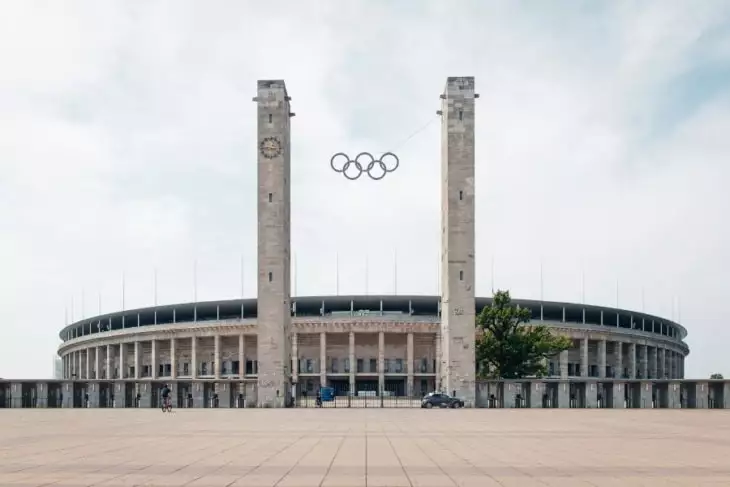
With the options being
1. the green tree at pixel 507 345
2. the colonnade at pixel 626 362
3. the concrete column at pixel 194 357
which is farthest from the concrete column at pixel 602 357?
the concrete column at pixel 194 357

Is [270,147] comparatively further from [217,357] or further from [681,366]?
[681,366]

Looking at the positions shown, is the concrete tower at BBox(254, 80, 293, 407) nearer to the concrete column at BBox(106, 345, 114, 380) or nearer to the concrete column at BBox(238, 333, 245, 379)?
the concrete column at BBox(238, 333, 245, 379)

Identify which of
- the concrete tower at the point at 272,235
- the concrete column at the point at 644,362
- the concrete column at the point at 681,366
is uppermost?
the concrete tower at the point at 272,235

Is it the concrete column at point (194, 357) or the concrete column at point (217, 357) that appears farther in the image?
the concrete column at point (194, 357)

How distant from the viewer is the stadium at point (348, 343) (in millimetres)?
115519

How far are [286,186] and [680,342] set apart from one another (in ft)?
325

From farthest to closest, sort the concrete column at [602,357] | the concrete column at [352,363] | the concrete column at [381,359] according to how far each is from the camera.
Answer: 1. the concrete column at [602,357]
2. the concrete column at [352,363]
3. the concrete column at [381,359]

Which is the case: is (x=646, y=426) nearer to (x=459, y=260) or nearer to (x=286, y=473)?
(x=286, y=473)

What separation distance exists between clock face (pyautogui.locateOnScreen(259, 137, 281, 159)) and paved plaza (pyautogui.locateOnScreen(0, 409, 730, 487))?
42.9 metres

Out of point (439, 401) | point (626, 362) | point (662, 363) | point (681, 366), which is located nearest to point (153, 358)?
→ point (439, 401)

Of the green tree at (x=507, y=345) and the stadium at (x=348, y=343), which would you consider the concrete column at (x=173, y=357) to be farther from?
the green tree at (x=507, y=345)

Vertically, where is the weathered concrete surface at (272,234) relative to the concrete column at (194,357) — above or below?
above

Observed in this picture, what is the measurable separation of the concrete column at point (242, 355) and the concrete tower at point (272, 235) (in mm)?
41095

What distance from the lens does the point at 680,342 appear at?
500 feet
